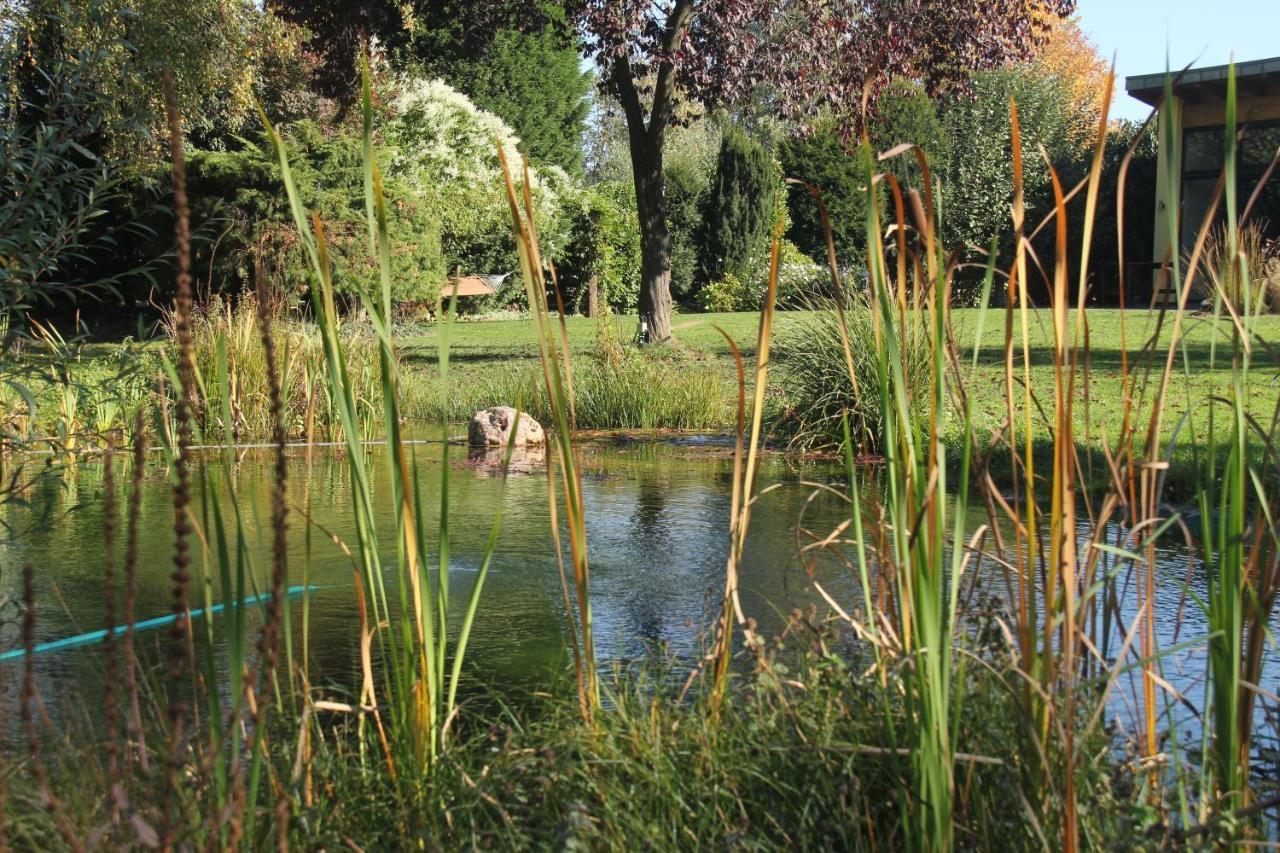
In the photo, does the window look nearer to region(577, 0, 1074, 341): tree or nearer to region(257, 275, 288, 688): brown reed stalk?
region(577, 0, 1074, 341): tree

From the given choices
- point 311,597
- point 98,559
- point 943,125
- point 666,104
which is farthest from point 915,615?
point 943,125

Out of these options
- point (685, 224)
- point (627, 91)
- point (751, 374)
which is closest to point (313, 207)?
point (627, 91)

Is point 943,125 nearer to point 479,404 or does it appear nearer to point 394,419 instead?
point 479,404

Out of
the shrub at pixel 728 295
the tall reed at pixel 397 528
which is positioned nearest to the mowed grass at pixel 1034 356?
the tall reed at pixel 397 528

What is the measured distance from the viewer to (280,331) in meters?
7.95

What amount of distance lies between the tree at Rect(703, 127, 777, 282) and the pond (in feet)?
57.0

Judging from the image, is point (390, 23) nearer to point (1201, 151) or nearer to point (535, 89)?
point (1201, 151)

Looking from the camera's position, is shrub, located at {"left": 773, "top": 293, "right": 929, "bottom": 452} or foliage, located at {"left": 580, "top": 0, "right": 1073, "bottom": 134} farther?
foliage, located at {"left": 580, "top": 0, "right": 1073, "bottom": 134}

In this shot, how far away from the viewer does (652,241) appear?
13953mm

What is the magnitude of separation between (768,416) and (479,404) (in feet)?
8.03

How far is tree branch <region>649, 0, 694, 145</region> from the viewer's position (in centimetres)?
1211

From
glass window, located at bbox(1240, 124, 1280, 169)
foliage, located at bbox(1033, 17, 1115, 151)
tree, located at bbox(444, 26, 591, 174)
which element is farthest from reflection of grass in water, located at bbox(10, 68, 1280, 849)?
foliage, located at bbox(1033, 17, 1115, 151)

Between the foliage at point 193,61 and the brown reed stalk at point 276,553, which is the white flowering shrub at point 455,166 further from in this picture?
the brown reed stalk at point 276,553

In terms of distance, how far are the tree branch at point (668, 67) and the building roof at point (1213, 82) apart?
24.2ft
